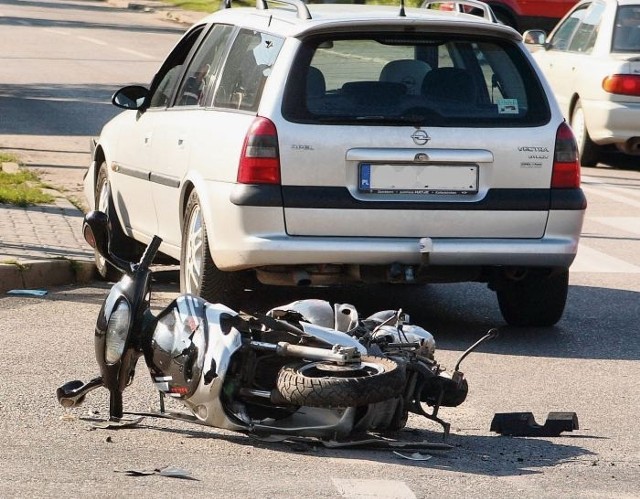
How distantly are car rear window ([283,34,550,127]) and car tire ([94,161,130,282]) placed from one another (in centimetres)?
219

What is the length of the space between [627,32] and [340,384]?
11.5 metres

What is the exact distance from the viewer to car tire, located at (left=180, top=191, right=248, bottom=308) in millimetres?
8320

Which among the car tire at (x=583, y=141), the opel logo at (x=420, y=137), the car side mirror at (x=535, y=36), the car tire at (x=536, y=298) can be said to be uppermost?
the opel logo at (x=420, y=137)

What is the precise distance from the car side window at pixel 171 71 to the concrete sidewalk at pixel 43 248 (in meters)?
1.13

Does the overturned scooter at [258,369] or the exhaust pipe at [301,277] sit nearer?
the overturned scooter at [258,369]

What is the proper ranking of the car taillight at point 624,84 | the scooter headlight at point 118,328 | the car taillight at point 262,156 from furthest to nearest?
the car taillight at point 624,84
the car taillight at point 262,156
the scooter headlight at point 118,328

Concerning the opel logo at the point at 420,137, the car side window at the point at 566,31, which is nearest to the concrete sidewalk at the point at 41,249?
the opel logo at the point at 420,137

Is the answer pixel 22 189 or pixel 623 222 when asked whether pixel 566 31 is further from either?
pixel 22 189

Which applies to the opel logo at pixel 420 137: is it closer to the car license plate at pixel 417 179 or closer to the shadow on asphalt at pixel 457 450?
the car license plate at pixel 417 179

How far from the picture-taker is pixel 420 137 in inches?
314

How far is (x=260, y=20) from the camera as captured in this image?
8672 millimetres

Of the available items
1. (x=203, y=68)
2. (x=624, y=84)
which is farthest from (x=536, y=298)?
(x=624, y=84)

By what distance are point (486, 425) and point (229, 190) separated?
Answer: 2.17 m

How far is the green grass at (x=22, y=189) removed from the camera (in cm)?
1220
